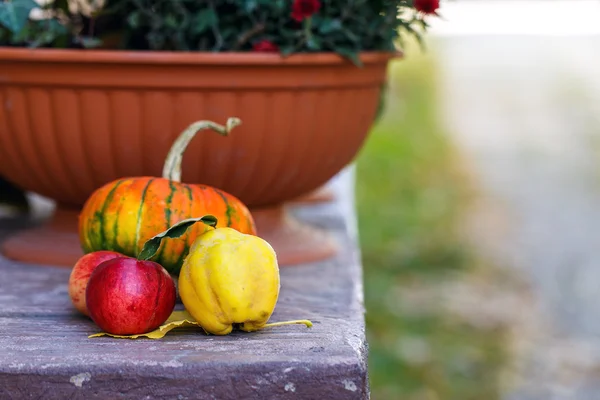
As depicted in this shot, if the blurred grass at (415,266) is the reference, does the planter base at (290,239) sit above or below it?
above

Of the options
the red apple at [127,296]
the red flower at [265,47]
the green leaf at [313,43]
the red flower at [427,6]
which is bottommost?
the red apple at [127,296]

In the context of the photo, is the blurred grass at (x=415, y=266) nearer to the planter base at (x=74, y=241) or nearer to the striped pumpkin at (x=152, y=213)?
the planter base at (x=74, y=241)

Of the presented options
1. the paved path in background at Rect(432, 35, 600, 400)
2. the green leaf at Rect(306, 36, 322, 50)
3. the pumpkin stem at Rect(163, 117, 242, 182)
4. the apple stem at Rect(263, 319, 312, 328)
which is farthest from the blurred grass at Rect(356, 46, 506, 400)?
the apple stem at Rect(263, 319, 312, 328)

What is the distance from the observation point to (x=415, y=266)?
3902 mm

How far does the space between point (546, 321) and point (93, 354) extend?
8.69 ft

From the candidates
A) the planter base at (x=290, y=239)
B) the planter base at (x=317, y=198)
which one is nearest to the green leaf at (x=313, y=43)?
the planter base at (x=290, y=239)

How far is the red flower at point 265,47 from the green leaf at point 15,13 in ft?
1.28

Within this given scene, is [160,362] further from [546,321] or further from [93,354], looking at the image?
[546,321]

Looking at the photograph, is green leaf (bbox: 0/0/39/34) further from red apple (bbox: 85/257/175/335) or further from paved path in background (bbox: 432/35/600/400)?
paved path in background (bbox: 432/35/600/400)

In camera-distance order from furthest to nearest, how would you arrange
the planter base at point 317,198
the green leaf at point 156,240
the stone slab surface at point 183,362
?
Answer: the planter base at point 317,198 < the green leaf at point 156,240 < the stone slab surface at point 183,362

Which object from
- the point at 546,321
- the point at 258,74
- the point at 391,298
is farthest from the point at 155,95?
the point at 546,321

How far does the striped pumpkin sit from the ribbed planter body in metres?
0.18

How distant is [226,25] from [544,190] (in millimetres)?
4475

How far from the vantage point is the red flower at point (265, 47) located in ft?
5.22
